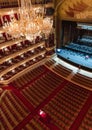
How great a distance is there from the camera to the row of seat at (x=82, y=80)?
49.7 feet

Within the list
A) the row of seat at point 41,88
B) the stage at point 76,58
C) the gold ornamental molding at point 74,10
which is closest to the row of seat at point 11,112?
the row of seat at point 41,88

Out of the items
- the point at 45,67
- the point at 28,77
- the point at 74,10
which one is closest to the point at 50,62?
the point at 45,67

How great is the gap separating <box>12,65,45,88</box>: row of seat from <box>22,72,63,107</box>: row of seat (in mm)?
1086

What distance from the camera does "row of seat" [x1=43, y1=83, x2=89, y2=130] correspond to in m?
10.9

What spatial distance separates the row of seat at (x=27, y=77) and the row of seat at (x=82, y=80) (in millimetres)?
4361

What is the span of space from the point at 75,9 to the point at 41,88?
32.1 feet

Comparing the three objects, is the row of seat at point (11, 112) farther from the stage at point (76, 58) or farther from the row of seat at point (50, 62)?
the stage at point (76, 58)

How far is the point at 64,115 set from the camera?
444 inches

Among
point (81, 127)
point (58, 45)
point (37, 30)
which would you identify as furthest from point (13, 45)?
point (81, 127)

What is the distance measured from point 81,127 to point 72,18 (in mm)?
12344

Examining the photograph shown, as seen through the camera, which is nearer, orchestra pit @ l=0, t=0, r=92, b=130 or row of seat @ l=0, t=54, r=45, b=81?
orchestra pit @ l=0, t=0, r=92, b=130

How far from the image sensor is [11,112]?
38.9 feet

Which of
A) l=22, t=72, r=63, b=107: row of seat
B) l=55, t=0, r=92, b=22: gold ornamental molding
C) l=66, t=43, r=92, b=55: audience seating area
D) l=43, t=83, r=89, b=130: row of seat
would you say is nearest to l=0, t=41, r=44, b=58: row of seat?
l=22, t=72, r=63, b=107: row of seat

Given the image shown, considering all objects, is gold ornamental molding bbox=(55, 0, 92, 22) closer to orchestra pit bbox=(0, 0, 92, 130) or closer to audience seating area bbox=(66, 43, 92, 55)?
orchestra pit bbox=(0, 0, 92, 130)
